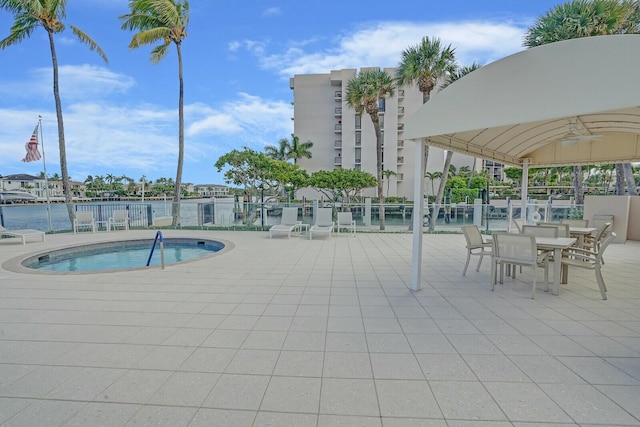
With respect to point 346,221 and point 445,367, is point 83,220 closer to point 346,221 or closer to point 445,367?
point 346,221

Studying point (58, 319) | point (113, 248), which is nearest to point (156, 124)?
point (113, 248)

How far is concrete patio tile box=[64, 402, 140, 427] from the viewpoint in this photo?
1.82 metres

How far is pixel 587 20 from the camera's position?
31.6 ft

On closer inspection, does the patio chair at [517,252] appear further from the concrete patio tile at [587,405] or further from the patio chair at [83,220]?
the patio chair at [83,220]

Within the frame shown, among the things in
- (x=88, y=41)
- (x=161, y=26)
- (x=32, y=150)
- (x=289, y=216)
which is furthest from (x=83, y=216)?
(x=161, y=26)

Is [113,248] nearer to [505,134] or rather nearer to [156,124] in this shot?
[505,134]

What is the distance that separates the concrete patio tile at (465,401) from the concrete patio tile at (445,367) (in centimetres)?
6

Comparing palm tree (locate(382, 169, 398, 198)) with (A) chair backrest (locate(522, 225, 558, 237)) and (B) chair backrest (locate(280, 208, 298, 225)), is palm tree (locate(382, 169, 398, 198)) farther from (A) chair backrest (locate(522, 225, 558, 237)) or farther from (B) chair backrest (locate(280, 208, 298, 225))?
(A) chair backrest (locate(522, 225, 558, 237))

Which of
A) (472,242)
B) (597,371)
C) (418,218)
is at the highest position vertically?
(418,218)

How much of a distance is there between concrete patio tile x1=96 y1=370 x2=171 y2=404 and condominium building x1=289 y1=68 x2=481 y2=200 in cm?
3566

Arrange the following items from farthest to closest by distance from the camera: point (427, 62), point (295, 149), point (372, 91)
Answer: point (295, 149) → point (372, 91) → point (427, 62)

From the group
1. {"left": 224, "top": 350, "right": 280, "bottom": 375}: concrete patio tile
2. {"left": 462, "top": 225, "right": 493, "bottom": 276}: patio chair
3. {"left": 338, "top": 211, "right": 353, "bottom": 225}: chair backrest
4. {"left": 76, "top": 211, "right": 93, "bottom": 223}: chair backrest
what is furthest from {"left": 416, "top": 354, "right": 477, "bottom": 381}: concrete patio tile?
{"left": 76, "top": 211, "right": 93, "bottom": 223}: chair backrest

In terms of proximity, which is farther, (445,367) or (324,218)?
(324,218)

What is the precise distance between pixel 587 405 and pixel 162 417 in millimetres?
2638
